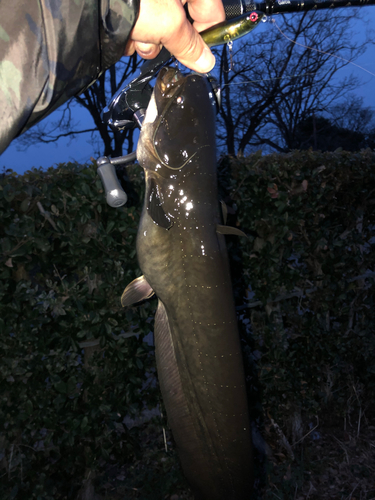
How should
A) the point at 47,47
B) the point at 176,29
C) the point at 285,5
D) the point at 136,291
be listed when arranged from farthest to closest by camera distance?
the point at 285,5 → the point at 136,291 → the point at 176,29 → the point at 47,47

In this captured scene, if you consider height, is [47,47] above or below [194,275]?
above

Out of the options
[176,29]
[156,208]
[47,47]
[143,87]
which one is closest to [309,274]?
[156,208]

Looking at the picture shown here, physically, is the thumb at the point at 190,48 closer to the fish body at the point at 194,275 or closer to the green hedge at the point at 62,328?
the fish body at the point at 194,275

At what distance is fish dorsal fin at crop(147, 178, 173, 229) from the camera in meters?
1.70

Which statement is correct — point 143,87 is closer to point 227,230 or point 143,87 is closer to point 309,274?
point 227,230

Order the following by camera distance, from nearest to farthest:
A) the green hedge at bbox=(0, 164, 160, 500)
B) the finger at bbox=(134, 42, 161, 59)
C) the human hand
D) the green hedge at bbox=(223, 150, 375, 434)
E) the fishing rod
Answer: the human hand
the finger at bbox=(134, 42, 161, 59)
the fishing rod
the green hedge at bbox=(0, 164, 160, 500)
the green hedge at bbox=(223, 150, 375, 434)

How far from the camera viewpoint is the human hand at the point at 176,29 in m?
1.22

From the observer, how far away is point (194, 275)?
5.80ft

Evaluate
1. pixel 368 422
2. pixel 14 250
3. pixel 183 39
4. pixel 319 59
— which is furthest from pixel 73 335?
pixel 319 59

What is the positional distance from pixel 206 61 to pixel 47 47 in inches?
28.2

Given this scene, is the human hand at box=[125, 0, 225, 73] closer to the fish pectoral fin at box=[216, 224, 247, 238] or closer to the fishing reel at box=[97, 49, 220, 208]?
the fishing reel at box=[97, 49, 220, 208]

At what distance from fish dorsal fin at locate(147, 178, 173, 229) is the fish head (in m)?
0.12

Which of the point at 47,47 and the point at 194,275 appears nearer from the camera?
the point at 47,47

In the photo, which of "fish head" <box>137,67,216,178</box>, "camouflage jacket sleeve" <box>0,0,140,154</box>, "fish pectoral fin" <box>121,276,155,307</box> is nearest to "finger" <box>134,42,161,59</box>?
"fish head" <box>137,67,216,178</box>
